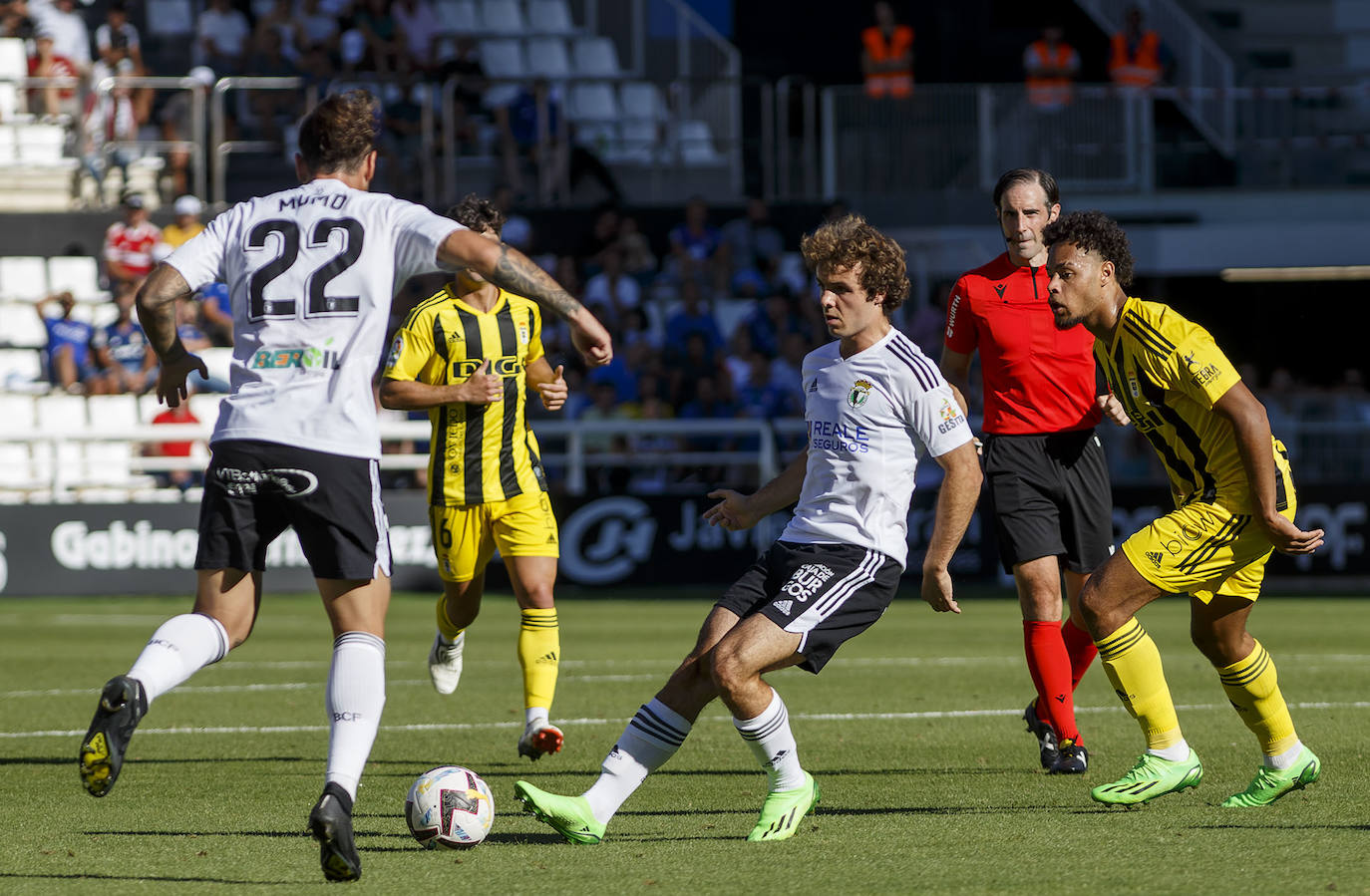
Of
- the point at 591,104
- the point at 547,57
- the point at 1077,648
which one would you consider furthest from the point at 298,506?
the point at 547,57

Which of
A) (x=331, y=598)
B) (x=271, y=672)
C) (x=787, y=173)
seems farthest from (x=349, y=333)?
(x=787, y=173)

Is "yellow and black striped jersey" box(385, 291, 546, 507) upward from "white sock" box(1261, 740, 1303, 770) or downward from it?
upward

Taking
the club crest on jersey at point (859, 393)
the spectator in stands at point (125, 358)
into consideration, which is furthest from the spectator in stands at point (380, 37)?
the club crest on jersey at point (859, 393)

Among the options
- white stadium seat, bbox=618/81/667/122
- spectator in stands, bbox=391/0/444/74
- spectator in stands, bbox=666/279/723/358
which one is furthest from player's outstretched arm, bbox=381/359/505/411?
white stadium seat, bbox=618/81/667/122

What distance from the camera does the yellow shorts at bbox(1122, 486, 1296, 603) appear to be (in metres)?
6.48

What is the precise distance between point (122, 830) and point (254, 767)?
159 cm

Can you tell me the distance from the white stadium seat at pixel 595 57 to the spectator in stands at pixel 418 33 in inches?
108

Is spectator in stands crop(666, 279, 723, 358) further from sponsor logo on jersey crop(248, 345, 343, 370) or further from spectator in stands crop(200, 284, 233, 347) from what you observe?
sponsor logo on jersey crop(248, 345, 343, 370)

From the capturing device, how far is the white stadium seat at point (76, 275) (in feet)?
75.3

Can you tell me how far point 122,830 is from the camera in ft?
21.0

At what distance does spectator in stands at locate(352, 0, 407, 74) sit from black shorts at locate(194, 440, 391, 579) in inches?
→ 783

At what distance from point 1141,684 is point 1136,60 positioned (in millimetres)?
20730

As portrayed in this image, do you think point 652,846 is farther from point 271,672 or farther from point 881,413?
A: point 271,672

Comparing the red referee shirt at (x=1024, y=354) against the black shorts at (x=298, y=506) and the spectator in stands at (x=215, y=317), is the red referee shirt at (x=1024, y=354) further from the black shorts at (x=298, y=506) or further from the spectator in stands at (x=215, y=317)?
the spectator in stands at (x=215, y=317)
